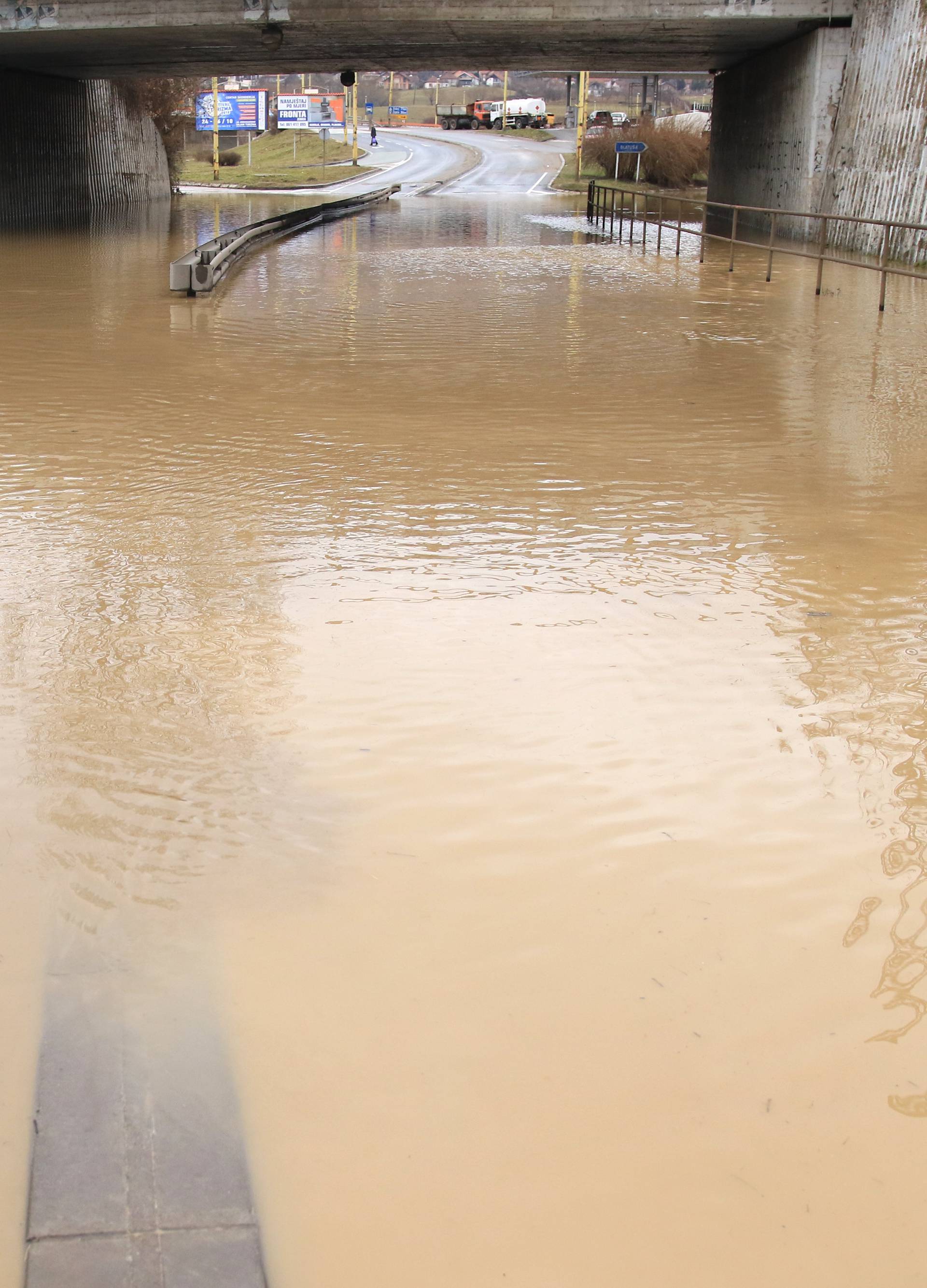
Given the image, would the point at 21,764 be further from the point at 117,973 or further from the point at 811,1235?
the point at 811,1235

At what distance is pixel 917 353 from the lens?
11594 millimetres

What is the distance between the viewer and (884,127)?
2172 cm

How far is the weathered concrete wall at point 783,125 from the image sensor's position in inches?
953

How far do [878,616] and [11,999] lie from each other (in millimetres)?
3683

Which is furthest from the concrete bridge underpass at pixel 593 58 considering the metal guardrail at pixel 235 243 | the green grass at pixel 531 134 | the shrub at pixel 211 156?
the green grass at pixel 531 134

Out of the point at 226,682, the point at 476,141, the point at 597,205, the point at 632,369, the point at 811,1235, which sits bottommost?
the point at 811,1235

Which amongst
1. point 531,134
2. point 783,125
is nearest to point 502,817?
point 783,125

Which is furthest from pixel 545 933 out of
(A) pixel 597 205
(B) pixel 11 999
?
(A) pixel 597 205

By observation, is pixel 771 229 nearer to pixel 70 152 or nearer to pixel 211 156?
pixel 70 152

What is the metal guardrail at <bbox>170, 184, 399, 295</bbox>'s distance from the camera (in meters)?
15.4

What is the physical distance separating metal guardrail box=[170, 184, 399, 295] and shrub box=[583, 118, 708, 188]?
12484mm

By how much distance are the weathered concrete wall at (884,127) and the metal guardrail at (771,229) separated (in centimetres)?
33

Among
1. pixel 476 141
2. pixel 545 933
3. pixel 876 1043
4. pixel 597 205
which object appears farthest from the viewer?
pixel 476 141

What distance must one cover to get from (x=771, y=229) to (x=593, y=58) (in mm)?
12684
